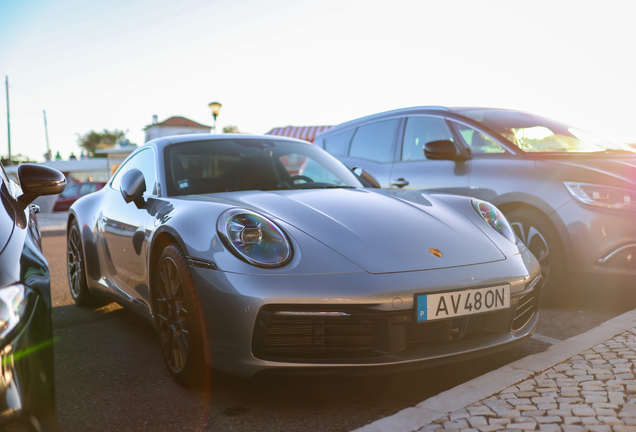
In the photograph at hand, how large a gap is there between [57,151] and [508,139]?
7967 centimetres

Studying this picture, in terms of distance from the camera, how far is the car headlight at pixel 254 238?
2354 mm

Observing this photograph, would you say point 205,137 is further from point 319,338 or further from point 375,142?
point 375,142

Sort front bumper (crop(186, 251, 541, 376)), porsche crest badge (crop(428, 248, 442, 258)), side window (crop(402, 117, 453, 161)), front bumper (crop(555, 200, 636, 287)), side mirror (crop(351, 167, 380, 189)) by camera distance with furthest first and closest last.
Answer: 1. side window (crop(402, 117, 453, 161))
2. side mirror (crop(351, 167, 380, 189))
3. front bumper (crop(555, 200, 636, 287))
4. porsche crest badge (crop(428, 248, 442, 258))
5. front bumper (crop(186, 251, 541, 376))

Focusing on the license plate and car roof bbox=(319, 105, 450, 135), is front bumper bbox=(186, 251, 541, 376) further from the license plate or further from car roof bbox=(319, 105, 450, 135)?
car roof bbox=(319, 105, 450, 135)

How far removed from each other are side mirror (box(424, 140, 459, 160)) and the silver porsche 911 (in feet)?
4.44

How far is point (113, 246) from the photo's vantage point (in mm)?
3605

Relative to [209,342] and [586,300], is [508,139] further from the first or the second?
[209,342]

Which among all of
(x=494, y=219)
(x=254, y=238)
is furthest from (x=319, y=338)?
(x=494, y=219)

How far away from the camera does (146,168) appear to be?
365cm

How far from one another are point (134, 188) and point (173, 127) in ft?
155

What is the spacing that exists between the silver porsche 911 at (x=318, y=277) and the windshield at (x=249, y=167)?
3 centimetres

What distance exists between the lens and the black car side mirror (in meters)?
2.41

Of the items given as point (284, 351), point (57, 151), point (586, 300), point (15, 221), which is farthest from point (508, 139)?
point (57, 151)

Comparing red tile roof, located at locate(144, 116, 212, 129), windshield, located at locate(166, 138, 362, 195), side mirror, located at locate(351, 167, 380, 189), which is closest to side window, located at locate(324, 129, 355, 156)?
side mirror, located at locate(351, 167, 380, 189)
